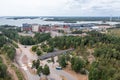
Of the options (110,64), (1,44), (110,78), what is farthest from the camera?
(1,44)

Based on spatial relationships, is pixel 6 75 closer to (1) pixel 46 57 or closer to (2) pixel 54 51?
(1) pixel 46 57

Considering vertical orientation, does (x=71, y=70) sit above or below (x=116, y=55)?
below

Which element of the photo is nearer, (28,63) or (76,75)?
(76,75)

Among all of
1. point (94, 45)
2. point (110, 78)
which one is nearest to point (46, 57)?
point (94, 45)

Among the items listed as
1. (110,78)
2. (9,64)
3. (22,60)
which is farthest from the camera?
(22,60)

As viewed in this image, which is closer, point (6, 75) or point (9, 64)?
point (6, 75)

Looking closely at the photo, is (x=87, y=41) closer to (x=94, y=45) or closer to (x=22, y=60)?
(x=94, y=45)

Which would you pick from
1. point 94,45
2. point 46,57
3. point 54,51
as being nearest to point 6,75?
point 46,57

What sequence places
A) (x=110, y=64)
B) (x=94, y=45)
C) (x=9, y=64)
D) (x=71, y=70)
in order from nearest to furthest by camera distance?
(x=110, y=64) < (x=71, y=70) < (x=9, y=64) < (x=94, y=45)

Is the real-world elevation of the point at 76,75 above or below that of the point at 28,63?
below
